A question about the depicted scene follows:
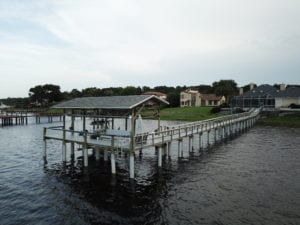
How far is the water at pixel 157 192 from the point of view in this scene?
14.7 m

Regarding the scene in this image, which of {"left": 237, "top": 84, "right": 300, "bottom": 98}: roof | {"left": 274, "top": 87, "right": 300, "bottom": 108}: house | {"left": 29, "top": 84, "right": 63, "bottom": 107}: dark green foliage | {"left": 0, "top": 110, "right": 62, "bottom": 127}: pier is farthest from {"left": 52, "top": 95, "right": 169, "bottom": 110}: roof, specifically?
Result: {"left": 29, "top": 84, "right": 63, "bottom": 107}: dark green foliage

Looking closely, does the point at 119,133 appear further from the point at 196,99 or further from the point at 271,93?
the point at 196,99

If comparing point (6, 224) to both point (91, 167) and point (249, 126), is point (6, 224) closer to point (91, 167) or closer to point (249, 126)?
point (91, 167)

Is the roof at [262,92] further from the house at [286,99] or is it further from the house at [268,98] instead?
the house at [286,99]

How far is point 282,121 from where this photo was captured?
61781 mm

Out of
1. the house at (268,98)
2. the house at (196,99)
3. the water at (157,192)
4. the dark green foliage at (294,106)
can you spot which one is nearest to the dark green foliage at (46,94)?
the house at (196,99)

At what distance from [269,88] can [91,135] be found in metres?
68.4

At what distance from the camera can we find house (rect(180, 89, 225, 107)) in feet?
357

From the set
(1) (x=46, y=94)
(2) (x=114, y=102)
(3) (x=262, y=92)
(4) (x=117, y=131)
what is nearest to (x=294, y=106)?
(3) (x=262, y=92)

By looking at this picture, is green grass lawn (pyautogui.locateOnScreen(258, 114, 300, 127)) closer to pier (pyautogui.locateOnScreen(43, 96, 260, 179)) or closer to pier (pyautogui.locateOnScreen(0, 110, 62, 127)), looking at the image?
pier (pyautogui.locateOnScreen(43, 96, 260, 179))

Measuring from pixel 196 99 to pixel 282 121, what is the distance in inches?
1992

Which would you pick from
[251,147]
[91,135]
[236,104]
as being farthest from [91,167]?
[236,104]

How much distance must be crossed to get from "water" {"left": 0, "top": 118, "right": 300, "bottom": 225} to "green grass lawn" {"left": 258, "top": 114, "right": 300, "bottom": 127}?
1296 inches

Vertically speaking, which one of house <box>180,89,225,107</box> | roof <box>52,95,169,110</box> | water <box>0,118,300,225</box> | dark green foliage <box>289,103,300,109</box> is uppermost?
house <box>180,89,225,107</box>
